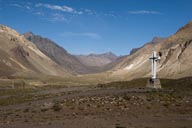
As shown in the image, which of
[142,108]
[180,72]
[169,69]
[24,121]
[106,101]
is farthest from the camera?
[169,69]

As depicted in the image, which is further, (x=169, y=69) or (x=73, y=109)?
(x=169, y=69)

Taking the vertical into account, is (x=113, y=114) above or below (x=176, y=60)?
below

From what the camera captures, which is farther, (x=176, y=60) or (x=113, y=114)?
(x=176, y=60)

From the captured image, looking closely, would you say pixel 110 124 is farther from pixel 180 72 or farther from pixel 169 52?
pixel 169 52

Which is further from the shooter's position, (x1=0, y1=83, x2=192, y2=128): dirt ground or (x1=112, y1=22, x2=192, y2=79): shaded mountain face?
(x1=112, y1=22, x2=192, y2=79): shaded mountain face

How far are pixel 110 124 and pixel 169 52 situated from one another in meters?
149

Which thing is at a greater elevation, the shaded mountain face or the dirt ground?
the shaded mountain face

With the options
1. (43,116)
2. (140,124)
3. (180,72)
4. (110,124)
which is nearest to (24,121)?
(43,116)

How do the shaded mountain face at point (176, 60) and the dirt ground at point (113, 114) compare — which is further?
the shaded mountain face at point (176, 60)

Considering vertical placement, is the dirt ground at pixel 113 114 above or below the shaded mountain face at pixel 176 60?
below

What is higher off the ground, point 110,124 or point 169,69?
point 169,69

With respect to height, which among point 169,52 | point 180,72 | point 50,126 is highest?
point 169,52

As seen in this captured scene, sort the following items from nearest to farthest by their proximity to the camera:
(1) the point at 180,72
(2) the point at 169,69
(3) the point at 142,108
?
(3) the point at 142,108
(1) the point at 180,72
(2) the point at 169,69

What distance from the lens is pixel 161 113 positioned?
26.5 metres
